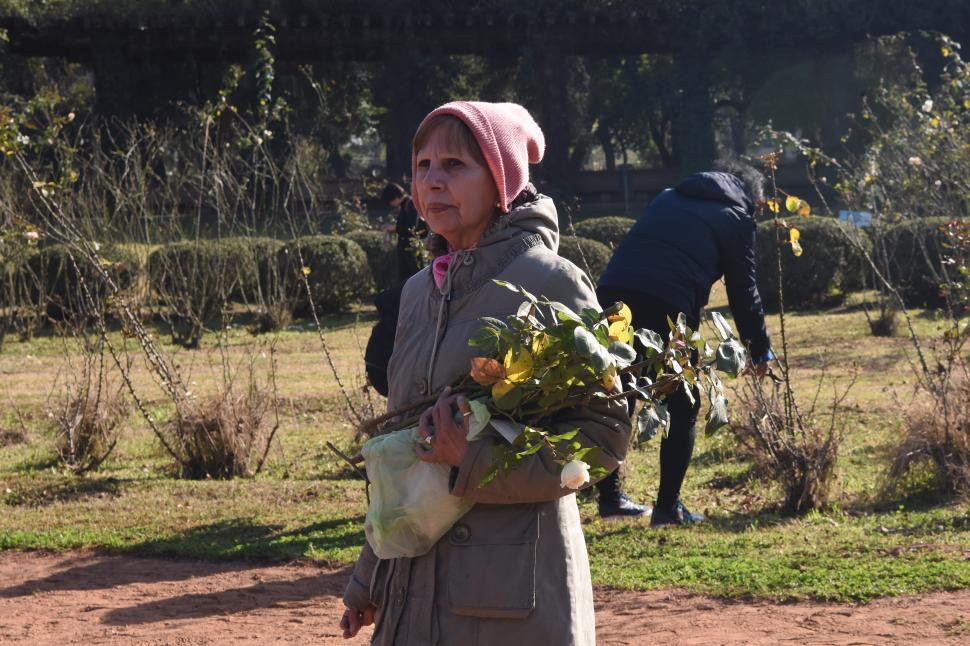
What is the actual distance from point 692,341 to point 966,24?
2481 cm

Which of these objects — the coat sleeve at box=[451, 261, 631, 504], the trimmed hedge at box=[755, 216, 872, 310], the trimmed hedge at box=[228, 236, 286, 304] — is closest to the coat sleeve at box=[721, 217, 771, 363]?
the coat sleeve at box=[451, 261, 631, 504]

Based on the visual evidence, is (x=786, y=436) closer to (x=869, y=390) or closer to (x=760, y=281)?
(x=869, y=390)

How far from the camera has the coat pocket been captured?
2395mm

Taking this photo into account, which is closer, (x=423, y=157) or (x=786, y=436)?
(x=423, y=157)

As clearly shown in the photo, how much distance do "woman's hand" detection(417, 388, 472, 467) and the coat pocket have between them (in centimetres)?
15

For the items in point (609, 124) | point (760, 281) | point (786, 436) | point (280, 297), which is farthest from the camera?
point (609, 124)

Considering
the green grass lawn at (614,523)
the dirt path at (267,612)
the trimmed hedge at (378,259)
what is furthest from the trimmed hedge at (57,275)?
the dirt path at (267,612)

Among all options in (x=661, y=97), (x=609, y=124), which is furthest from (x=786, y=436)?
(x=609, y=124)

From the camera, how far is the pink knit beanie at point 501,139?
2537mm

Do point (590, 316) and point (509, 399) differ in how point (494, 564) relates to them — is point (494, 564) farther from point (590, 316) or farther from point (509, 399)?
point (590, 316)

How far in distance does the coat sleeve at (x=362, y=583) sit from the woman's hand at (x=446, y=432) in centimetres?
40

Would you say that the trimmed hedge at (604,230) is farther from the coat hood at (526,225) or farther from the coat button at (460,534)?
the coat button at (460,534)

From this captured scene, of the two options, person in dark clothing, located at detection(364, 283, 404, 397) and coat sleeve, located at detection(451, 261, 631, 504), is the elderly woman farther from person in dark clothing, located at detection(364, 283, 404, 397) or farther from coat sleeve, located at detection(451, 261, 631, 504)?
person in dark clothing, located at detection(364, 283, 404, 397)

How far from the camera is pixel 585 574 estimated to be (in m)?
2.57
